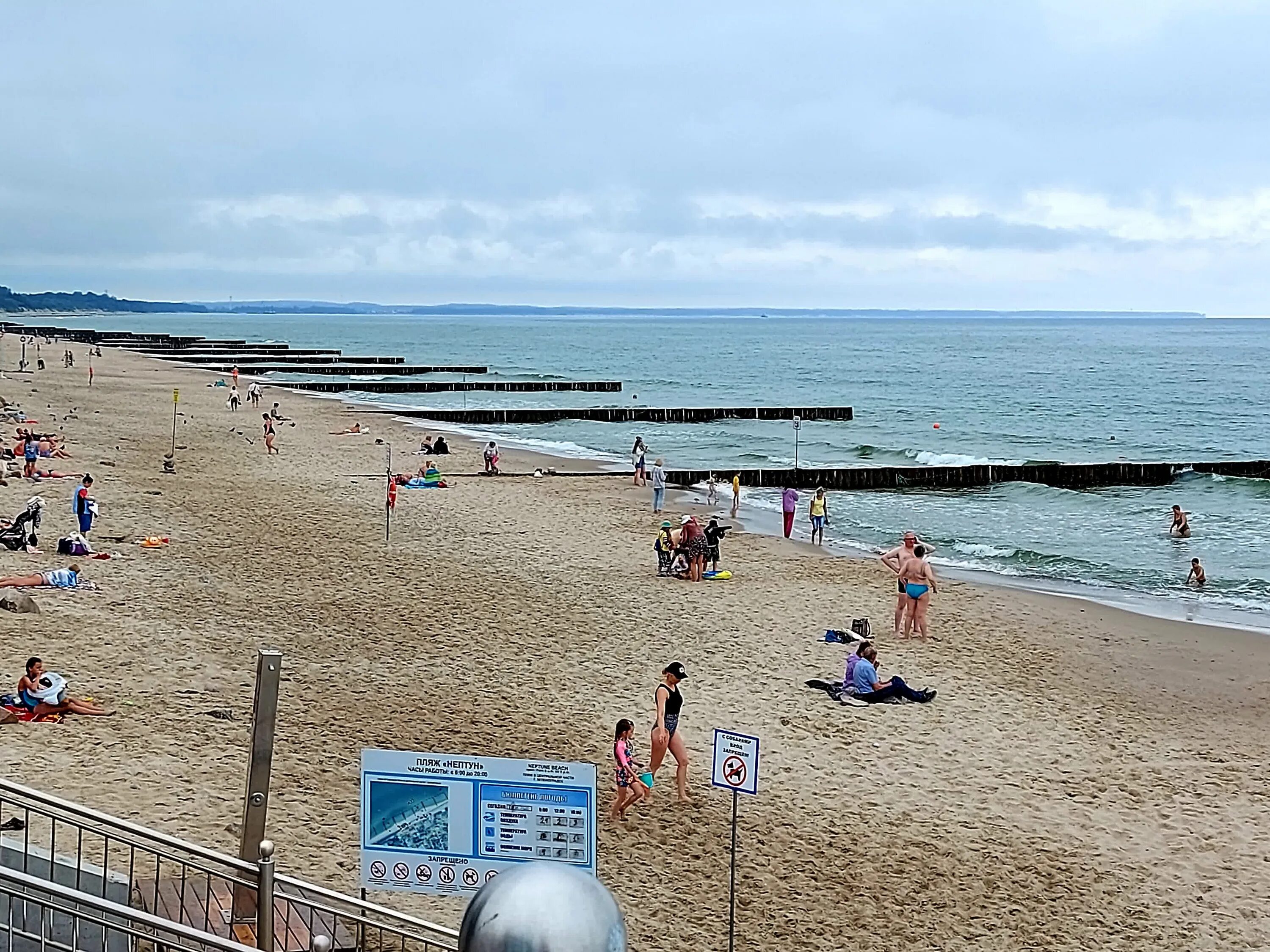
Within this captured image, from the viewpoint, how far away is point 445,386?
7450 centimetres

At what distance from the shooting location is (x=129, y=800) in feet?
33.0

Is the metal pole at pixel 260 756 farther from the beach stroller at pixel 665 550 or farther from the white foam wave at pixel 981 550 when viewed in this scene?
the white foam wave at pixel 981 550

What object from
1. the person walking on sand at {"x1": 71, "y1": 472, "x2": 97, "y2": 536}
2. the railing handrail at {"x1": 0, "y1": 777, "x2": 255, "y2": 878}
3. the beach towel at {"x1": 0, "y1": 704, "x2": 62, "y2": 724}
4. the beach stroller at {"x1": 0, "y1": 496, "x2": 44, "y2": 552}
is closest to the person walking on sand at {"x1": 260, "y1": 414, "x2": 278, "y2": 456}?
the person walking on sand at {"x1": 71, "y1": 472, "x2": 97, "y2": 536}

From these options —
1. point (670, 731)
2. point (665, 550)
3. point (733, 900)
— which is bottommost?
point (733, 900)

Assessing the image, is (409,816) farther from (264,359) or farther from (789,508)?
(264,359)

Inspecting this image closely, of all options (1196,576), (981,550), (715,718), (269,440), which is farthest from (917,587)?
(269,440)

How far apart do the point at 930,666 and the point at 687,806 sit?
237 inches

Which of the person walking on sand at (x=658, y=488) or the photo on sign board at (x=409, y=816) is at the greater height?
the person walking on sand at (x=658, y=488)

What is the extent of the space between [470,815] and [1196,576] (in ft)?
62.4

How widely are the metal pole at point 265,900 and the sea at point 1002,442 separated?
56.6ft

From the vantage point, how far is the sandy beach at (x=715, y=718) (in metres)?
9.59

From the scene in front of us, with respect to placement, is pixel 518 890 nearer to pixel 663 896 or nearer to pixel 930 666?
pixel 663 896

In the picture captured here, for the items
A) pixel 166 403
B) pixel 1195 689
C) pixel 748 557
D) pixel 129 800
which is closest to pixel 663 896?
pixel 129 800

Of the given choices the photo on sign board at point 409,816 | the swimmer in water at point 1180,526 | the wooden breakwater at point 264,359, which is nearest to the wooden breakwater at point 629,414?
the swimmer in water at point 1180,526
